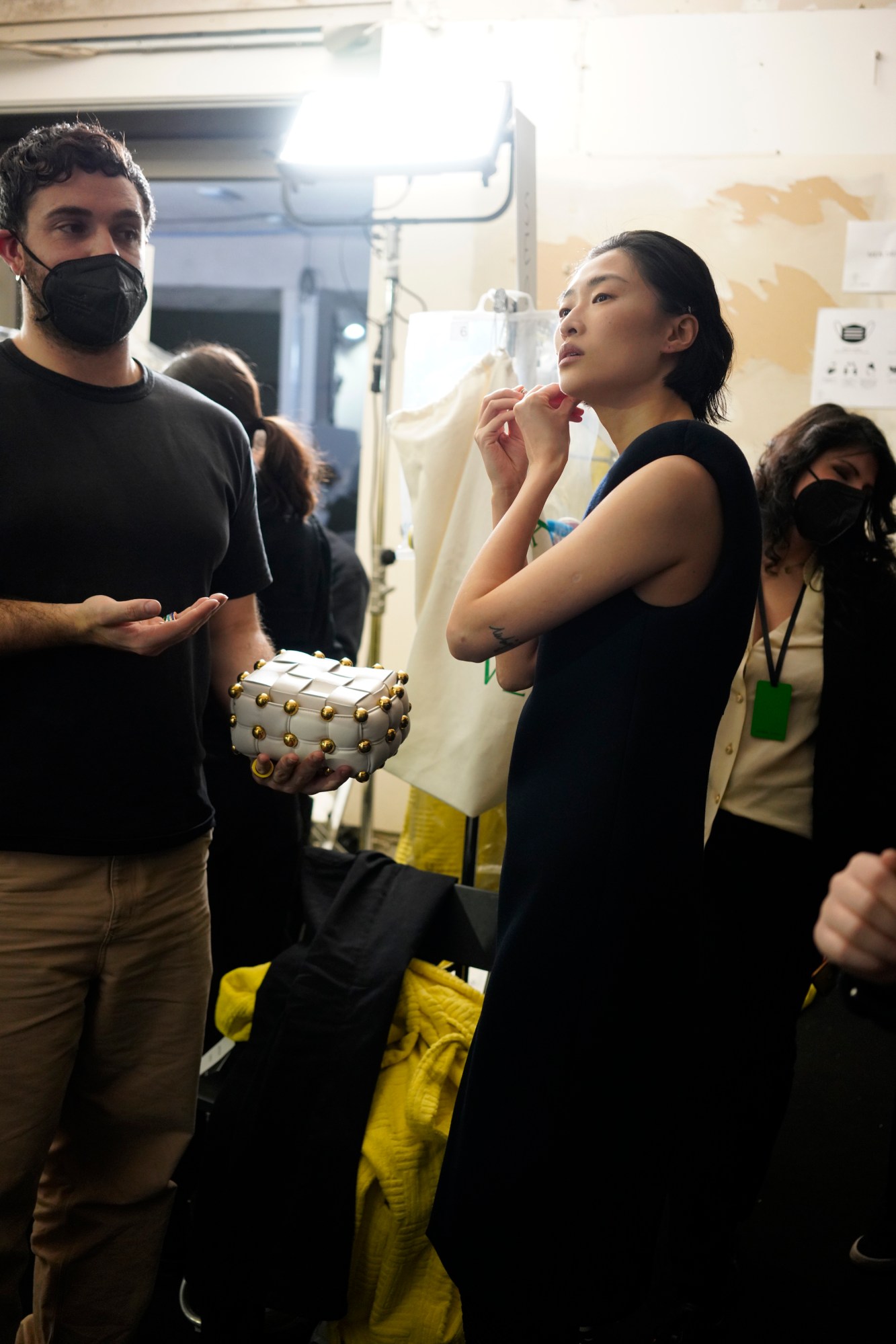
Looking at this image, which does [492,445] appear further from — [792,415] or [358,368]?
[358,368]

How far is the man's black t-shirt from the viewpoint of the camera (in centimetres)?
116

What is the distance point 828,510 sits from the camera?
1699mm

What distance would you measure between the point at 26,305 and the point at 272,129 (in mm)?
2660

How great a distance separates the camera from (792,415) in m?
2.91

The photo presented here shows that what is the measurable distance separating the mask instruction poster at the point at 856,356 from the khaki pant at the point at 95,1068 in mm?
2354

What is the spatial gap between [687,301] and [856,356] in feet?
6.49

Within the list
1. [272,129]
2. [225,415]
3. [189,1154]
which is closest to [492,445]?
[225,415]

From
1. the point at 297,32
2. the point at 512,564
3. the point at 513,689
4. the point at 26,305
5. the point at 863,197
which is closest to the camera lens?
the point at 512,564

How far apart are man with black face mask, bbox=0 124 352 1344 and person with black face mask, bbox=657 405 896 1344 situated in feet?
2.57

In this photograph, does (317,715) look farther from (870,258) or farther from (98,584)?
(870,258)

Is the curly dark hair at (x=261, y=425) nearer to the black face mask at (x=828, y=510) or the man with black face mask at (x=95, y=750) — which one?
the man with black face mask at (x=95, y=750)

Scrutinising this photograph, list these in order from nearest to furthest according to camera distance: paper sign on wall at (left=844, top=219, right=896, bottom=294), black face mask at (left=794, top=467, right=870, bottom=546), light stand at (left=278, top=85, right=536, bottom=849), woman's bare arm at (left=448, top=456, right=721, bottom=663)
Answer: woman's bare arm at (left=448, top=456, right=721, bottom=663), black face mask at (left=794, top=467, right=870, bottom=546), light stand at (left=278, top=85, right=536, bottom=849), paper sign on wall at (left=844, top=219, right=896, bottom=294)

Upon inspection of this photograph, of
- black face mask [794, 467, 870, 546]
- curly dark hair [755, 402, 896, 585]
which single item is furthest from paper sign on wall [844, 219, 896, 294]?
black face mask [794, 467, 870, 546]

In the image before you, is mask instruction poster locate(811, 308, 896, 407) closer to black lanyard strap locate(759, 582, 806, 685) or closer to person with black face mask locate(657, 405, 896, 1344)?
person with black face mask locate(657, 405, 896, 1344)
